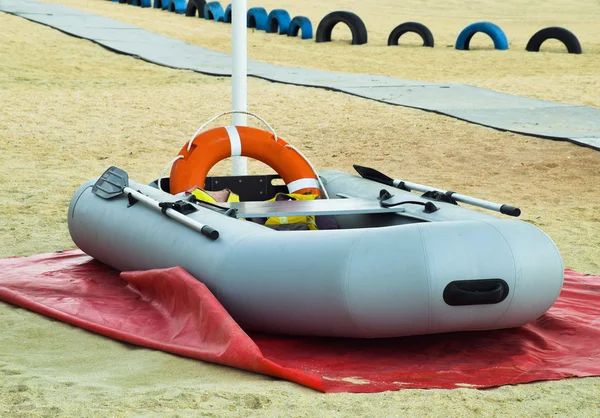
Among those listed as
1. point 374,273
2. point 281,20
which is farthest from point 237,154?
point 281,20

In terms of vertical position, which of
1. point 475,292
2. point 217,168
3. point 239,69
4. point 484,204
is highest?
point 239,69

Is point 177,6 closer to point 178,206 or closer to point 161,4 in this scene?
point 161,4

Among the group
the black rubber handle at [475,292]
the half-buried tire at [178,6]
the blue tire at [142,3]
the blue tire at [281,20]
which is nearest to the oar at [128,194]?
the black rubber handle at [475,292]

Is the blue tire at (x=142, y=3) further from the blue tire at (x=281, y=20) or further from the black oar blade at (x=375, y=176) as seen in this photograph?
the black oar blade at (x=375, y=176)

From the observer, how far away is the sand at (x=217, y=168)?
3445 millimetres

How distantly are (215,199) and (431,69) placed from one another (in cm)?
966

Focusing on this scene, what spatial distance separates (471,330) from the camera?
4.08m

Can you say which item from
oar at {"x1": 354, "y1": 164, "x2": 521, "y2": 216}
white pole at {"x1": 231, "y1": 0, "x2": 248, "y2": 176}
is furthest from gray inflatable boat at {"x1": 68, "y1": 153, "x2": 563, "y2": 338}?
white pole at {"x1": 231, "y1": 0, "x2": 248, "y2": 176}

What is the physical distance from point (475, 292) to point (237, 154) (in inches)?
89.9

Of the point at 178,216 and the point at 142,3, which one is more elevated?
the point at 142,3

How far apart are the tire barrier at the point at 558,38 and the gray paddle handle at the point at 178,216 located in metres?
12.9

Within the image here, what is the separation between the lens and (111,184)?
5305 millimetres

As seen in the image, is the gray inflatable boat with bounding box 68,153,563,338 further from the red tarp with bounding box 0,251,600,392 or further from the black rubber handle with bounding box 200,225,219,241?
the red tarp with bounding box 0,251,600,392

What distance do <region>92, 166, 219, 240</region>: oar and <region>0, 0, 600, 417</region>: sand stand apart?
2.07 ft
